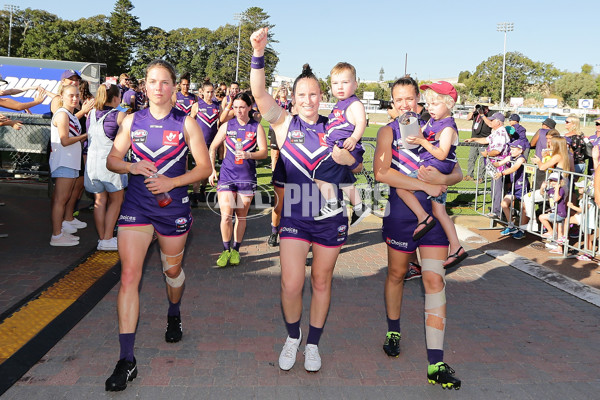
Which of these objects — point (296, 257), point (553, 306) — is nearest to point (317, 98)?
point (296, 257)

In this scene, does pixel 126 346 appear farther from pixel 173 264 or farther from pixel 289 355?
pixel 289 355

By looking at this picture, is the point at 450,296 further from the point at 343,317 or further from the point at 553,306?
the point at 343,317

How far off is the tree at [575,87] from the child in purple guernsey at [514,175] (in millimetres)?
111026

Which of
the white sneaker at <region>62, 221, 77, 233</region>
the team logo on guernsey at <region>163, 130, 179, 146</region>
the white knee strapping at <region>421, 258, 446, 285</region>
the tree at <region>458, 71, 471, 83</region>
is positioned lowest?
the white sneaker at <region>62, 221, 77, 233</region>

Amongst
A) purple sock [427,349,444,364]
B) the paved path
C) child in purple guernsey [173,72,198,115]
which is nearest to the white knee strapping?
purple sock [427,349,444,364]

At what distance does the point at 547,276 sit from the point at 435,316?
367 cm

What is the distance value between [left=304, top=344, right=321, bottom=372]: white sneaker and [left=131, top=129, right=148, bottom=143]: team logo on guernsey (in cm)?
199

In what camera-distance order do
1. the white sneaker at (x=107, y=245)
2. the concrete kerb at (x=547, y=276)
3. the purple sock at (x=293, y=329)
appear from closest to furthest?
the purple sock at (x=293, y=329)
the concrete kerb at (x=547, y=276)
the white sneaker at (x=107, y=245)

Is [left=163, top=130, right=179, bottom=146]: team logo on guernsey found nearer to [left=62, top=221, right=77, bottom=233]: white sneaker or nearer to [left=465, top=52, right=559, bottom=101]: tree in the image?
[left=62, top=221, right=77, bottom=233]: white sneaker

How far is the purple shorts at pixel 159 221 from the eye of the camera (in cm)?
384

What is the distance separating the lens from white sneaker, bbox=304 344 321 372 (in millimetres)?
3965

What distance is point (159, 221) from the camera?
12.8 ft

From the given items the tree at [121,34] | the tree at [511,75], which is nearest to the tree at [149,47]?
the tree at [121,34]

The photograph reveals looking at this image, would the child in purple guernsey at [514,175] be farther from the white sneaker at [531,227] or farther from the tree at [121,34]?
the tree at [121,34]
